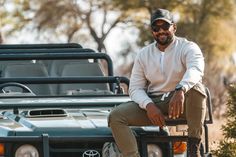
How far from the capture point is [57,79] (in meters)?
6.12

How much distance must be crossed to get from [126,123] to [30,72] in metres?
2.33

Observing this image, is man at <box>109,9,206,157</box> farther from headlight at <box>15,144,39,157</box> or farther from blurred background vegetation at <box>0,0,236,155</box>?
blurred background vegetation at <box>0,0,236,155</box>

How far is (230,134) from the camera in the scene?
24.1 ft

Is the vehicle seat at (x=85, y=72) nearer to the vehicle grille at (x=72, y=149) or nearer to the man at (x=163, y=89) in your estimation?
the man at (x=163, y=89)

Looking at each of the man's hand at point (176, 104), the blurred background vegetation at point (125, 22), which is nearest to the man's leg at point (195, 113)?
the man's hand at point (176, 104)

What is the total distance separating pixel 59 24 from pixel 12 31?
2089 mm

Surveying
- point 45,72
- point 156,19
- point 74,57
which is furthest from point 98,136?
point 45,72

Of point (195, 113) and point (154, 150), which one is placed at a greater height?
point (195, 113)

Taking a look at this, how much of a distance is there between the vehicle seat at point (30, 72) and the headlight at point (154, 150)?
83.1 inches

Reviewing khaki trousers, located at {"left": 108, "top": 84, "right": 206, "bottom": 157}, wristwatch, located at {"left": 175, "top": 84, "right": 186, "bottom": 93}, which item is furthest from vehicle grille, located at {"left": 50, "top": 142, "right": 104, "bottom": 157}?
wristwatch, located at {"left": 175, "top": 84, "right": 186, "bottom": 93}

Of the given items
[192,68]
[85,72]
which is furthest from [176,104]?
[85,72]

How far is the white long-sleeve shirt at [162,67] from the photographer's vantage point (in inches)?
202

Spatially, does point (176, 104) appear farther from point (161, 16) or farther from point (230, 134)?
point (230, 134)

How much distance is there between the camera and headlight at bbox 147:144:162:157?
17.1ft
